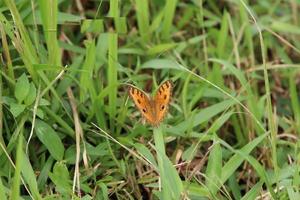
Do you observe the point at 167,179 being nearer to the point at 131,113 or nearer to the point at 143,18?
the point at 131,113

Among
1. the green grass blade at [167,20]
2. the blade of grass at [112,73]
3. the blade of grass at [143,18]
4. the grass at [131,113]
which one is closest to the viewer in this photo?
the grass at [131,113]

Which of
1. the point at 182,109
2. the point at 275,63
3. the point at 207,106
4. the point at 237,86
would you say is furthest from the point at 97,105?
the point at 275,63

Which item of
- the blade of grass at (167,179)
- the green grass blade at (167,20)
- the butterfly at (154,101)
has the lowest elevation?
the blade of grass at (167,179)

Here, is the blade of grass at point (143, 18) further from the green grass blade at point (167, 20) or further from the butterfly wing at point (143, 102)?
the butterfly wing at point (143, 102)

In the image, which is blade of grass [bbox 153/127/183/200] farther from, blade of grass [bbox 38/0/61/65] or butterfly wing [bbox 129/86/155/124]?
blade of grass [bbox 38/0/61/65]

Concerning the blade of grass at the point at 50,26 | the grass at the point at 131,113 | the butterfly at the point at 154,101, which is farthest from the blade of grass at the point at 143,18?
the butterfly at the point at 154,101

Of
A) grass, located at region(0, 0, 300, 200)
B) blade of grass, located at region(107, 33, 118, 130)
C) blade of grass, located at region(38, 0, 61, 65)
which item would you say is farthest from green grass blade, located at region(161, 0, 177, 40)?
blade of grass, located at region(38, 0, 61, 65)

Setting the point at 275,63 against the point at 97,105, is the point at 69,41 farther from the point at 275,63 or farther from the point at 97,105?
the point at 275,63

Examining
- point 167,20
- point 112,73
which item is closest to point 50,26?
point 112,73
